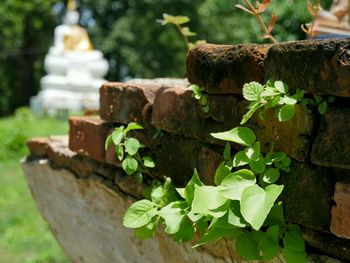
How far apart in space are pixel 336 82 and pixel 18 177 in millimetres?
5936

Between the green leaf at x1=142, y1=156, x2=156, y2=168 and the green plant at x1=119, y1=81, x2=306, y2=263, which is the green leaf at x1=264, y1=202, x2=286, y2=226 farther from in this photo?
the green leaf at x1=142, y1=156, x2=156, y2=168

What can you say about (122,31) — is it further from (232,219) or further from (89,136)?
(232,219)

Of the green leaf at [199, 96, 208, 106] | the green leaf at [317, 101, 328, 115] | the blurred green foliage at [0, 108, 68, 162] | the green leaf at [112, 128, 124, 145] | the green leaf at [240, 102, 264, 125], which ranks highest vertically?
the green leaf at [317, 101, 328, 115]

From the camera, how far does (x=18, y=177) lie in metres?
6.67

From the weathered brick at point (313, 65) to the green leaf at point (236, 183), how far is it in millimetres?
192

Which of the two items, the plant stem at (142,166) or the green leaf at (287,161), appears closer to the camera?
the green leaf at (287,161)

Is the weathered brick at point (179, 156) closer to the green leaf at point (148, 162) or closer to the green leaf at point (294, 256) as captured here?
the green leaf at point (148, 162)

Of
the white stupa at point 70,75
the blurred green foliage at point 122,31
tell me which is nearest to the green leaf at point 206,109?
the white stupa at point 70,75

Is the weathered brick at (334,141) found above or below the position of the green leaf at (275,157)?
above

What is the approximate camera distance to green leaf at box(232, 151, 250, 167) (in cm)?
124

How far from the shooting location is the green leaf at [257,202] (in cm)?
110

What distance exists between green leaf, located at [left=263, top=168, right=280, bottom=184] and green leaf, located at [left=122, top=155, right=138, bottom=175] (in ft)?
1.73

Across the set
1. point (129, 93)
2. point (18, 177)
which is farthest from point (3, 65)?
point (129, 93)

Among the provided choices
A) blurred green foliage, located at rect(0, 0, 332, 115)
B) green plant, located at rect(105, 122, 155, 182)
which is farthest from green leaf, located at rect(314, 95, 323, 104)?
blurred green foliage, located at rect(0, 0, 332, 115)
